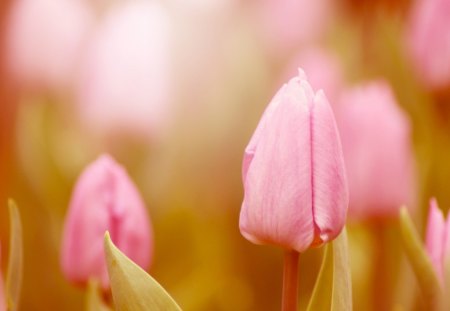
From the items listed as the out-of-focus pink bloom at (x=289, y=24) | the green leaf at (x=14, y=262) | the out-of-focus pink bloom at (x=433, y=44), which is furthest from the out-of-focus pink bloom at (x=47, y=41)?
the green leaf at (x=14, y=262)

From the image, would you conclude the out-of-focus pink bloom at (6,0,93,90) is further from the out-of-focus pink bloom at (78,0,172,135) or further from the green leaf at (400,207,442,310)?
the green leaf at (400,207,442,310)

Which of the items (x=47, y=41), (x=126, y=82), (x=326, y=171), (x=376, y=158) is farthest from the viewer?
(x=47, y=41)

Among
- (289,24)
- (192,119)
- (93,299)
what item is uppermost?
(289,24)

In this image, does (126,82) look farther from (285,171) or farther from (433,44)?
(285,171)

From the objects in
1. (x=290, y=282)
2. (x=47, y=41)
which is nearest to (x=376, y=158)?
(x=290, y=282)

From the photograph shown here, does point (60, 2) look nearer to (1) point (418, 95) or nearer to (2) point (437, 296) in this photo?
(1) point (418, 95)
